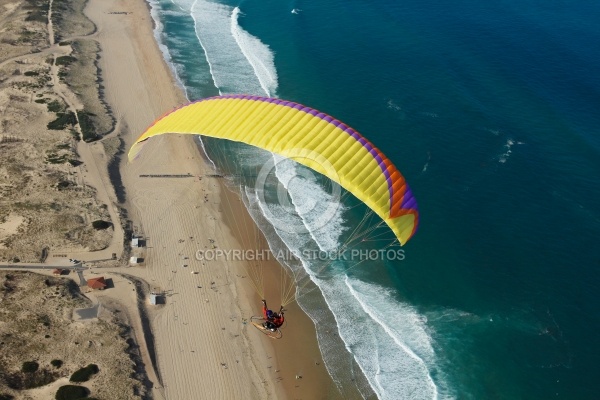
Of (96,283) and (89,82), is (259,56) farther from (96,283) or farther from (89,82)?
(96,283)

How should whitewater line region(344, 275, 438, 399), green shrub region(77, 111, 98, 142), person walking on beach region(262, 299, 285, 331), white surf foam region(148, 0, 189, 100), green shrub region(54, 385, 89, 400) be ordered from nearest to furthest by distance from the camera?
green shrub region(54, 385, 89, 400)
person walking on beach region(262, 299, 285, 331)
whitewater line region(344, 275, 438, 399)
green shrub region(77, 111, 98, 142)
white surf foam region(148, 0, 189, 100)

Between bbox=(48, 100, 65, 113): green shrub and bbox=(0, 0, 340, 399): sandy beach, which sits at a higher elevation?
bbox=(48, 100, 65, 113): green shrub

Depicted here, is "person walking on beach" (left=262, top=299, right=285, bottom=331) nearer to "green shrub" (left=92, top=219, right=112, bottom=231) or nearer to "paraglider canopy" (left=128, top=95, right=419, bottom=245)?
"paraglider canopy" (left=128, top=95, right=419, bottom=245)

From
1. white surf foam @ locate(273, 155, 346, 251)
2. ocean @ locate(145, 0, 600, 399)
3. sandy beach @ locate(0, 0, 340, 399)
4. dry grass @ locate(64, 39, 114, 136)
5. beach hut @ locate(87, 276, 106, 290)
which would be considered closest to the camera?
sandy beach @ locate(0, 0, 340, 399)

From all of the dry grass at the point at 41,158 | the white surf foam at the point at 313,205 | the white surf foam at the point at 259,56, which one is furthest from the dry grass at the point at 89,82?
the white surf foam at the point at 313,205

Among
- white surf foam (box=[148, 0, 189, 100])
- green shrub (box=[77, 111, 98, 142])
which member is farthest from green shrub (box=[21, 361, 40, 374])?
white surf foam (box=[148, 0, 189, 100])

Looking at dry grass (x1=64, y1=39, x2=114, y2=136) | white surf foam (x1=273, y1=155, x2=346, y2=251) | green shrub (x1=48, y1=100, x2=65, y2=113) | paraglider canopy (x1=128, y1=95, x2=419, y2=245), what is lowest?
green shrub (x1=48, y1=100, x2=65, y2=113)
